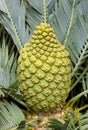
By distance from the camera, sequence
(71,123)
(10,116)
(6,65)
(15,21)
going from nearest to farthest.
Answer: (71,123)
(10,116)
(6,65)
(15,21)

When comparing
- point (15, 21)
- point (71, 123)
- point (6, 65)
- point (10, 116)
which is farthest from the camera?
point (15, 21)

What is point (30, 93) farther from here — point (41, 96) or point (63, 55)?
point (63, 55)

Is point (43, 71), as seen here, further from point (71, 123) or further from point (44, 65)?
point (71, 123)

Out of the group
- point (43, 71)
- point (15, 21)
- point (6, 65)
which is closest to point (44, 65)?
point (43, 71)

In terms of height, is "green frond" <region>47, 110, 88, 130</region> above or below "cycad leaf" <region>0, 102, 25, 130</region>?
below

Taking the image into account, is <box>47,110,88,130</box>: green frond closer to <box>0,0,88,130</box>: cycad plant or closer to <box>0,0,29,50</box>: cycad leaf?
<box>0,0,88,130</box>: cycad plant

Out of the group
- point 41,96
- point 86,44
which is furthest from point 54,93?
point 86,44

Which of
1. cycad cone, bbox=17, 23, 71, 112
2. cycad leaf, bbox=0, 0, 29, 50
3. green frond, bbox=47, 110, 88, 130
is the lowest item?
green frond, bbox=47, 110, 88, 130

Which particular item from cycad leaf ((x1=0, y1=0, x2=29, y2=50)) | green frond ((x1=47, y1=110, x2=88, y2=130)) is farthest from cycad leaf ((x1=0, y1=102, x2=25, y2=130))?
cycad leaf ((x1=0, y1=0, x2=29, y2=50))
